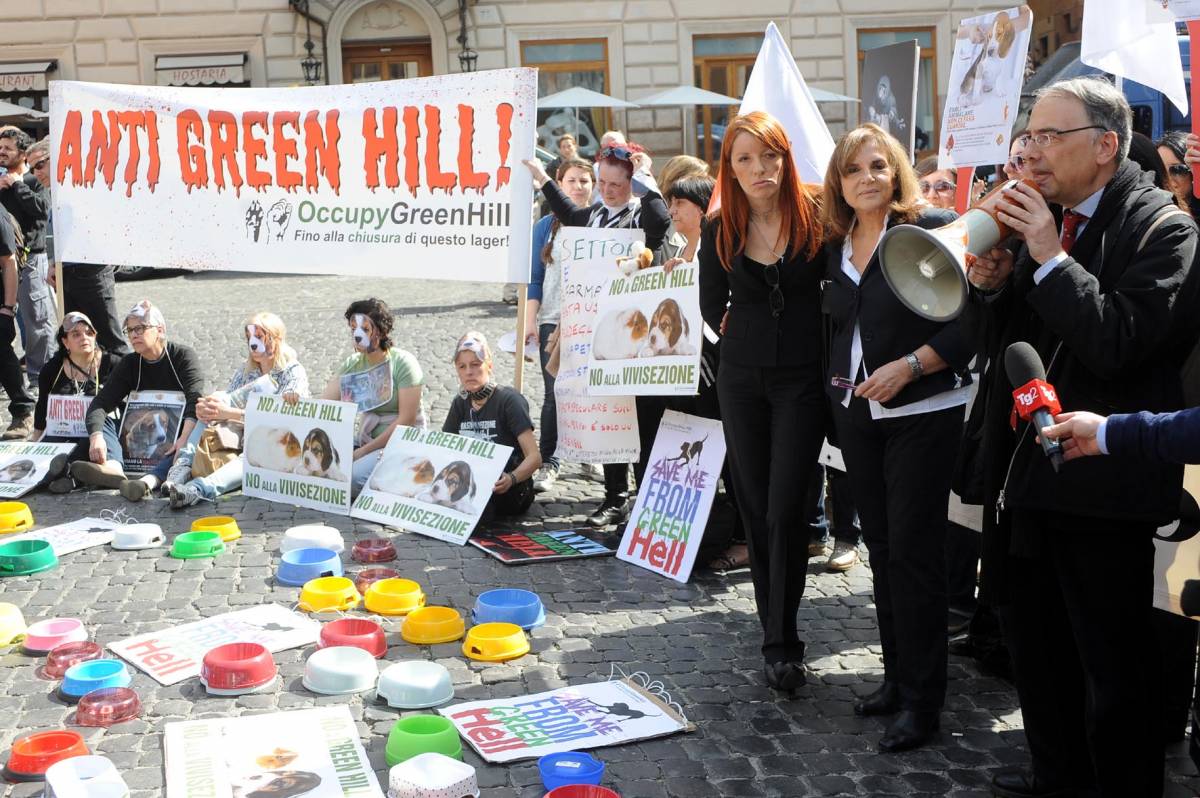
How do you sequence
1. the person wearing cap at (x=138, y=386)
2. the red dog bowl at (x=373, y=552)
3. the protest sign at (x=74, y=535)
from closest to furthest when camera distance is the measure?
the red dog bowl at (x=373, y=552) < the protest sign at (x=74, y=535) < the person wearing cap at (x=138, y=386)

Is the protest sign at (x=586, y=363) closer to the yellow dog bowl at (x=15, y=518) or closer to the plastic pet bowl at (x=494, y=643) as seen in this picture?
the plastic pet bowl at (x=494, y=643)

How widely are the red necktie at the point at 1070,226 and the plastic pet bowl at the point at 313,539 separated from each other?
168 inches

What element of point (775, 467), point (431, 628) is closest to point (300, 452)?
point (431, 628)

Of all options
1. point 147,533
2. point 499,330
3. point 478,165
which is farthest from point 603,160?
point 499,330

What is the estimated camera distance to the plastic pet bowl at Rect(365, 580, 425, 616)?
5824 millimetres

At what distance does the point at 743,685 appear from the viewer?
4969 mm

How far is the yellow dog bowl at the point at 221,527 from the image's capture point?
710 cm

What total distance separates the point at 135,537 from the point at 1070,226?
510 cm

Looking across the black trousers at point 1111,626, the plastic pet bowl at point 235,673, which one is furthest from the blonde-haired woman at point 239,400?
the black trousers at point 1111,626

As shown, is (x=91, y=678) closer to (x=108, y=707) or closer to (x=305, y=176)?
(x=108, y=707)

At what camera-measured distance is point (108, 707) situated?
4680 mm

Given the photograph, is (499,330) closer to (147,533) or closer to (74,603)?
(147,533)

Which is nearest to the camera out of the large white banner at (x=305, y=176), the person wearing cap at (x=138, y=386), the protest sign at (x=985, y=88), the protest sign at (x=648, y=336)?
the protest sign at (x=648, y=336)

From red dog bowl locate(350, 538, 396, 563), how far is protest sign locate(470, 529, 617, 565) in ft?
1.53
